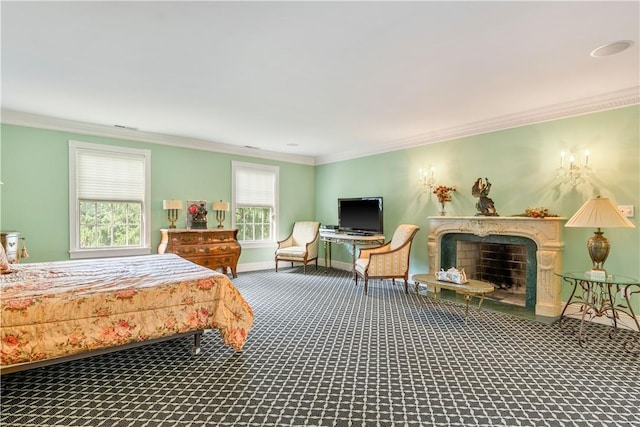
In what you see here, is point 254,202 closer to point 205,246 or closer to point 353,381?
point 205,246

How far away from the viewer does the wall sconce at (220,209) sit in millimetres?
6051

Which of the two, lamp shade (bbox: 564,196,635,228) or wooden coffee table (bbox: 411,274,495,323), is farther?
wooden coffee table (bbox: 411,274,495,323)

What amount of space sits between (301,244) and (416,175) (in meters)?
2.83

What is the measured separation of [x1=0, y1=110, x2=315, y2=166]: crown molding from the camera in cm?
441

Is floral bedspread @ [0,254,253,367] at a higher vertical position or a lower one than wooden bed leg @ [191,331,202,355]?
higher

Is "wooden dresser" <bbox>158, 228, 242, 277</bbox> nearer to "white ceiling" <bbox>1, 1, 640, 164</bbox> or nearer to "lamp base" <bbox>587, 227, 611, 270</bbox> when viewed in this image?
"white ceiling" <bbox>1, 1, 640, 164</bbox>

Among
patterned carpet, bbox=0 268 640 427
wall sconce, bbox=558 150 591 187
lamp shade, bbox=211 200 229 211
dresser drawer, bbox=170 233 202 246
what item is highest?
wall sconce, bbox=558 150 591 187

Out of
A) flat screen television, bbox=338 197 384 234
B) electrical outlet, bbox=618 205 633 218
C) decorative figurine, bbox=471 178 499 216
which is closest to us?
electrical outlet, bbox=618 205 633 218

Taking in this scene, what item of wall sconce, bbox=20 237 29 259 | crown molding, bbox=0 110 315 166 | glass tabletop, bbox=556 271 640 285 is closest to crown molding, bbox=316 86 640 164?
glass tabletop, bbox=556 271 640 285

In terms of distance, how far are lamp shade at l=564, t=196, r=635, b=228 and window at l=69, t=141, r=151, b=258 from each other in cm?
596

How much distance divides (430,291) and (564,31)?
3.64 metres

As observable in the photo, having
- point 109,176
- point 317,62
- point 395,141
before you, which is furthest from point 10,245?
point 395,141

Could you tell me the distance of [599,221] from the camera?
3.10 m

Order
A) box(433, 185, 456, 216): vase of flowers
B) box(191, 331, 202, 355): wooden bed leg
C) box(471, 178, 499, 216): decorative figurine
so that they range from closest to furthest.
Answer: box(191, 331, 202, 355): wooden bed leg → box(471, 178, 499, 216): decorative figurine → box(433, 185, 456, 216): vase of flowers
